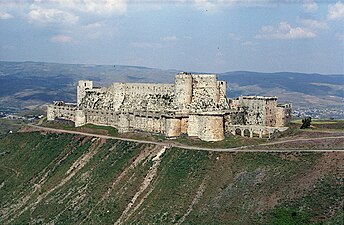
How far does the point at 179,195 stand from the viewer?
8281cm

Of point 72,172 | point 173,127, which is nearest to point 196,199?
point 173,127

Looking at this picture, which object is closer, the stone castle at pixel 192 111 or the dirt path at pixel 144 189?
the dirt path at pixel 144 189

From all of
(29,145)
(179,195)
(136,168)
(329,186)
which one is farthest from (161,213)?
(29,145)

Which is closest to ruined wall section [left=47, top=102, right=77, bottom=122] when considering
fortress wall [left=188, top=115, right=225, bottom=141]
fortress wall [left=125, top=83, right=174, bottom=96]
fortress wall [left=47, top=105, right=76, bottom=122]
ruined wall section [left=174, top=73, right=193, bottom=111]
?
fortress wall [left=47, top=105, right=76, bottom=122]

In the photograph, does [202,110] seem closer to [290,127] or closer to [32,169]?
[290,127]

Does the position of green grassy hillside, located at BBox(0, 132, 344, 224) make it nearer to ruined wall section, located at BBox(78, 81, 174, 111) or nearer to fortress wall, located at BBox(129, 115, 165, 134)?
fortress wall, located at BBox(129, 115, 165, 134)

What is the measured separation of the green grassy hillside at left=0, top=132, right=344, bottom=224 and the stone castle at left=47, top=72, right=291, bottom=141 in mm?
5786

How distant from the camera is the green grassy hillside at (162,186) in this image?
72.4 meters

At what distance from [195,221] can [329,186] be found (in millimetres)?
Answer: 17123

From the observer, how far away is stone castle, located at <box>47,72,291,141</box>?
97.7 m

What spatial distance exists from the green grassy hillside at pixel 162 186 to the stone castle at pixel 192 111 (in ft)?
19.0

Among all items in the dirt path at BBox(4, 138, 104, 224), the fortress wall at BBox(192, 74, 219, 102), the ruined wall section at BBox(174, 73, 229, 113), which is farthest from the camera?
the fortress wall at BBox(192, 74, 219, 102)

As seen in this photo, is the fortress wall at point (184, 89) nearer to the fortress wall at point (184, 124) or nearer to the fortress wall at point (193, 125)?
the fortress wall at point (184, 124)

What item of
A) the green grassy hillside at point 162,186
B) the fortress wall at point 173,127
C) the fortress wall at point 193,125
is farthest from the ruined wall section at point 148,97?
the green grassy hillside at point 162,186
